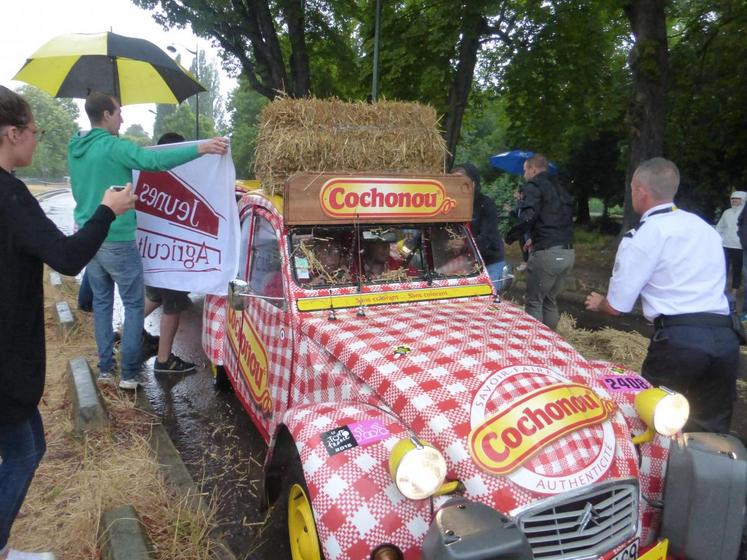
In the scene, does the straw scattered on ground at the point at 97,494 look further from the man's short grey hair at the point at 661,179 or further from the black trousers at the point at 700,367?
the man's short grey hair at the point at 661,179

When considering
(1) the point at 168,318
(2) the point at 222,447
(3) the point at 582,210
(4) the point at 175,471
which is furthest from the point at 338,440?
(3) the point at 582,210

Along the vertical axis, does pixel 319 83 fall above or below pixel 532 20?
below

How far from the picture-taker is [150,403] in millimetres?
4996

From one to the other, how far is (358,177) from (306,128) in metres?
0.56

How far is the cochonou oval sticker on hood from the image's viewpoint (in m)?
2.24

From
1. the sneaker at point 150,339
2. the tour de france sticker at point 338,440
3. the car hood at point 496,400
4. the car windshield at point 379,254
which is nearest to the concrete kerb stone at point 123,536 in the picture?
the tour de france sticker at point 338,440

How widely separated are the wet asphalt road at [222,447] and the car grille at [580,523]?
5.10 feet

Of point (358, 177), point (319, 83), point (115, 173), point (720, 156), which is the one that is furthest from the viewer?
point (720, 156)

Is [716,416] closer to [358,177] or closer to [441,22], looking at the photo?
[358,177]

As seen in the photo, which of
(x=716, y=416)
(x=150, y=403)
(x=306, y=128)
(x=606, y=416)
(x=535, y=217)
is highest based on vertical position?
(x=306, y=128)

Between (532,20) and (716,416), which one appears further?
(532,20)

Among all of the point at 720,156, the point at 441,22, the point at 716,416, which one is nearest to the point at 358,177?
the point at 716,416

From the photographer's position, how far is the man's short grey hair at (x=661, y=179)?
11.0 feet

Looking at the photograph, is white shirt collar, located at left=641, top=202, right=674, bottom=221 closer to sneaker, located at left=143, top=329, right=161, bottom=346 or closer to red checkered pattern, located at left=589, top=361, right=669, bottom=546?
red checkered pattern, located at left=589, top=361, right=669, bottom=546
